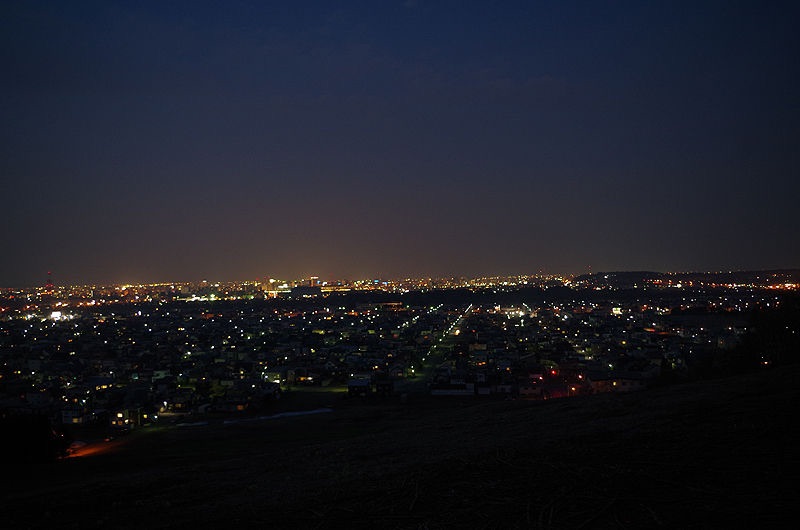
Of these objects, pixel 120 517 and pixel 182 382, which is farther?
pixel 182 382

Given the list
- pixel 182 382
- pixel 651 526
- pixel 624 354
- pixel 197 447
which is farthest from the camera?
pixel 624 354

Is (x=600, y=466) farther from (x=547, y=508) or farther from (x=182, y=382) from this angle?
(x=182, y=382)

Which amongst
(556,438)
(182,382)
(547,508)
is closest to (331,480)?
(556,438)

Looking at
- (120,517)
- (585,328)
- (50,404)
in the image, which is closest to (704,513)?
(120,517)

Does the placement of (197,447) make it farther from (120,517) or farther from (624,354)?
(624,354)

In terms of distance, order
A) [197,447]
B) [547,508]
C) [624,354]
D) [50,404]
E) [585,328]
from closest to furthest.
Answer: [547,508] → [197,447] → [50,404] → [624,354] → [585,328]

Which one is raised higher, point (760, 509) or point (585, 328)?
point (760, 509)
